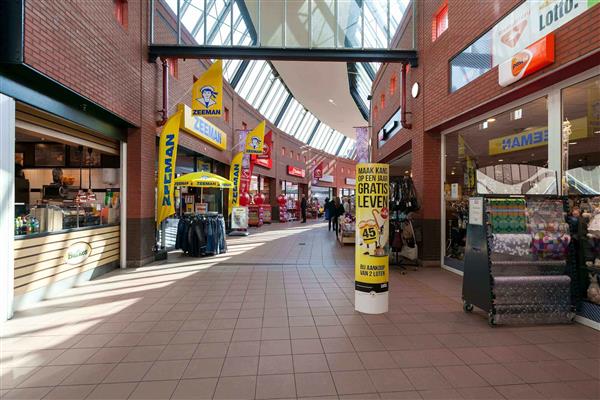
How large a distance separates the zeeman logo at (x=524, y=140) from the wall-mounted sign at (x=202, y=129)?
6.91 meters

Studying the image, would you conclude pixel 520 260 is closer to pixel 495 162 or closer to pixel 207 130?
pixel 495 162

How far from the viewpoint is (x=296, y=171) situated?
24.9 meters

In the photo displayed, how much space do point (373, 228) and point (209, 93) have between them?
5.57m

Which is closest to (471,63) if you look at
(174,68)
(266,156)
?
(174,68)

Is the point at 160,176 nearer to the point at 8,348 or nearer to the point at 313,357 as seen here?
the point at 8,348

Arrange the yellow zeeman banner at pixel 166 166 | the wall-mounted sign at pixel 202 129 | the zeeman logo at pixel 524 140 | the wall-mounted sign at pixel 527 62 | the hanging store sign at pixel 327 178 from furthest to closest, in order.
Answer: the hanging store sign at pixel 327 178 < the wall-mounted sign at pixel 202 129 < the yellow zeeman banner at pixel 166 166 < the zeeman logo at pixel 524 140 < the wall-mounted sign at pixel 527 62

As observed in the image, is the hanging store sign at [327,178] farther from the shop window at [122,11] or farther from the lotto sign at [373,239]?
the lotto sign at [373,239]

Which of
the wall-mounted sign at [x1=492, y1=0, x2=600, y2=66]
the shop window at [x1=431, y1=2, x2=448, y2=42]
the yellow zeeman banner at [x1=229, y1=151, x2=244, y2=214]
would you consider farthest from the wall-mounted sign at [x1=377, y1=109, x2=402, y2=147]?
the yellow zeeman banner at [x1=229, y1=151, x2=244, y2=214]

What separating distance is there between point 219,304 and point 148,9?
6.80 m

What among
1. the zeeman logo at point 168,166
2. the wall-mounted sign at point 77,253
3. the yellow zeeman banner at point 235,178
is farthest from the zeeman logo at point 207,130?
the wall-mounted sign at point 77,253

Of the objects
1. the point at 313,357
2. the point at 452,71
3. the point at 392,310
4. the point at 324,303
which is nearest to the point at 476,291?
the point at 392,310

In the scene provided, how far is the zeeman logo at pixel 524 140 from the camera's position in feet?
15.3

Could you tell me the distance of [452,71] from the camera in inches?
245

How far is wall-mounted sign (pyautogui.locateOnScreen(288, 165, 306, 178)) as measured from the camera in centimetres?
2377
